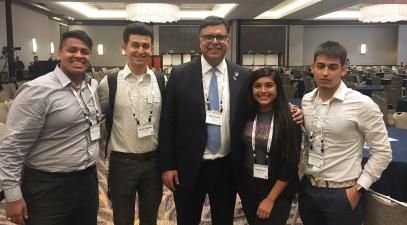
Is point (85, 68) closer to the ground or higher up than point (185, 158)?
higher up

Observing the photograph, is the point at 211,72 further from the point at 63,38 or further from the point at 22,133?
the point at 22,133

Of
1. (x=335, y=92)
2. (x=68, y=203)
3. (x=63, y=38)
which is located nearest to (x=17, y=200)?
(x=68, y=203)

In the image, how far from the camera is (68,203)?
1.91 meters

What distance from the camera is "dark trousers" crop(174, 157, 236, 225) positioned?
222 cm

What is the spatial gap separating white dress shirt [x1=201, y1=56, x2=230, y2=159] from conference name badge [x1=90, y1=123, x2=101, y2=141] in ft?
1.92

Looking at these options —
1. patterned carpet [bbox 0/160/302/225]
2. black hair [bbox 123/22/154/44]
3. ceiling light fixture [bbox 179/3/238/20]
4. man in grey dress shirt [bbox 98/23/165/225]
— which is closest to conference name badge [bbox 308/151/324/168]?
man in grey dress shirt [bbox 98/23/165/225]

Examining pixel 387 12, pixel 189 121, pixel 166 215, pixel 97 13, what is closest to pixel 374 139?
pixel 189 121

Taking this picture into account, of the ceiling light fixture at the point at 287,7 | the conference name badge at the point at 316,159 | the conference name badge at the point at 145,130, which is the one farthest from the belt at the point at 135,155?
the ceiling light fixture at the point at 287,7

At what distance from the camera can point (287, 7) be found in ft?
52.9

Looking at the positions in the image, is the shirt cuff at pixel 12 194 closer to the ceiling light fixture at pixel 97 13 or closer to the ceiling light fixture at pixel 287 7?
the ceiling light fixture at pixel 287 7

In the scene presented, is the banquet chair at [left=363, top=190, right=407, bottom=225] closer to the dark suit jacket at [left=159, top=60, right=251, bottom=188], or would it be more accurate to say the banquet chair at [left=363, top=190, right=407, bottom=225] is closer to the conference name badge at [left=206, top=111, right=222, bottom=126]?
the dark suit jacket at [left=159, top=60, right=251, bottom=188]

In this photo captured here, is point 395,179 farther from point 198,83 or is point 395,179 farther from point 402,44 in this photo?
point 402,44

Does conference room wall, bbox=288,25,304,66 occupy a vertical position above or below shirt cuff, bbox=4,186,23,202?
above

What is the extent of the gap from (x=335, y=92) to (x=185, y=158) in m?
0.86
